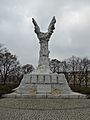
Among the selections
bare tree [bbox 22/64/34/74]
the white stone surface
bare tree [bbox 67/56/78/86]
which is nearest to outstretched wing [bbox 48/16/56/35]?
the white stone surface

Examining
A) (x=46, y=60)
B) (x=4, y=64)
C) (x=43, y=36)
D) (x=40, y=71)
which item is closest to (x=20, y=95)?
(x=40, y=71)

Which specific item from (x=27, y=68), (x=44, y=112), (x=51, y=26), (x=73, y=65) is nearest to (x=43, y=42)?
(x=51, y=26)

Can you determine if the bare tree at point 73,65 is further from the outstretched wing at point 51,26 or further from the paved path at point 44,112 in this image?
the paved path at point 44,112

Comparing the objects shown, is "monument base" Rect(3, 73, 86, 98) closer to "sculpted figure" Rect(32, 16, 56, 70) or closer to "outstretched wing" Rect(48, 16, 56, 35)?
"sculpted figure" Rect(32, 16, 56, 70)

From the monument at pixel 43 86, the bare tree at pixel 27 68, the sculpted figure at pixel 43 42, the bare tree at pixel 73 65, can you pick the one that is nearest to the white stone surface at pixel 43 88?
the monument at pixel 43 86

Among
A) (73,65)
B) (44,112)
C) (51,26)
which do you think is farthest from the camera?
(73,65)

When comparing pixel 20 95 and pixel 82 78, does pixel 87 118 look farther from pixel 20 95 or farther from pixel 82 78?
pixel 82 78

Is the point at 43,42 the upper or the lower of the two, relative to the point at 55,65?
lower

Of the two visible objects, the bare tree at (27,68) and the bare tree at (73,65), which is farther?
the bare tree at (27,68)

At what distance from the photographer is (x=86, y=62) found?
54.1m

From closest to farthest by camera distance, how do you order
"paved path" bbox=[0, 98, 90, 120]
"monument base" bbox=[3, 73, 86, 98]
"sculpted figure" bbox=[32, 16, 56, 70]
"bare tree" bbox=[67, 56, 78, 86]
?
"paved path" bbox=[0, 98, 90, 120] → "monument base" bbox=[3, 73, 86, 98] → "sculpted figure" bbox=[32, 16, 56, 70] → "bare tree" bbox=[67, 56, 78, 86]

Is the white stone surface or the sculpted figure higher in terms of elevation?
the sculpted figure

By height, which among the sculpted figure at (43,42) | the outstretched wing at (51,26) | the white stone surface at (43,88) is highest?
the outstretched wing at (51,26)

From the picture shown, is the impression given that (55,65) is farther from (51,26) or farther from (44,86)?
(44,86)
